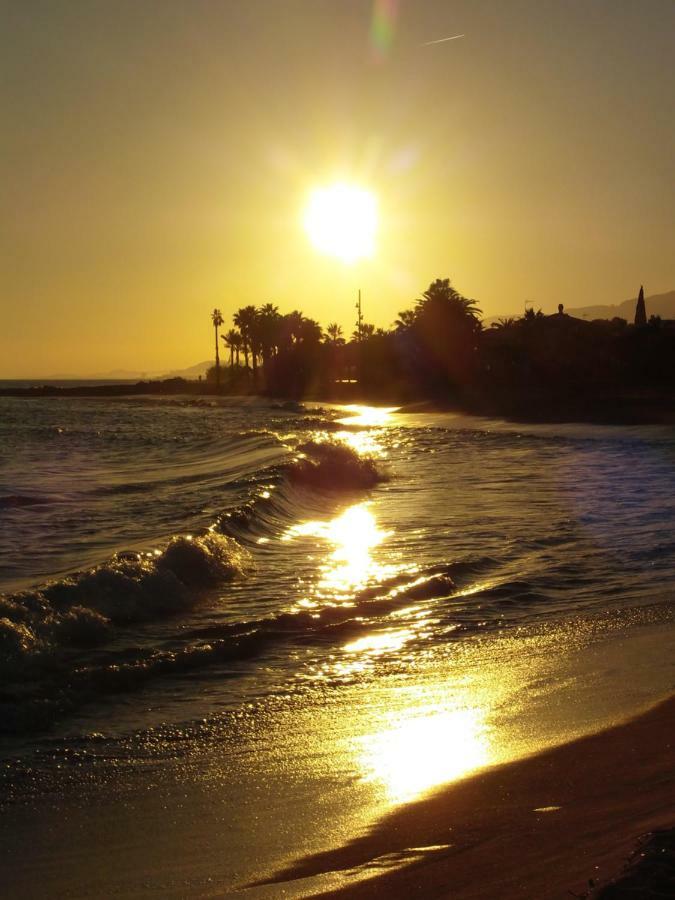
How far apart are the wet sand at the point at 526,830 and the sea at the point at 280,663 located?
171mm

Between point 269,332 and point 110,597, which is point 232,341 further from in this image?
point 110,597

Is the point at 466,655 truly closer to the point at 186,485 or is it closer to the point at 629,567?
the point at 629,567

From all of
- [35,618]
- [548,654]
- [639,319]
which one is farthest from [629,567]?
[639,319]

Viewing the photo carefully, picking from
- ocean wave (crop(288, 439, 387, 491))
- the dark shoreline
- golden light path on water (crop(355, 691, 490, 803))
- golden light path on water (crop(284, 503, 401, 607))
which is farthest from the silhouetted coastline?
golden light path on water (crop(355, 691, 490, 803))

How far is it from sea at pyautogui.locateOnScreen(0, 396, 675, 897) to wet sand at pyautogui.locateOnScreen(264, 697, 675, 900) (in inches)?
6.7

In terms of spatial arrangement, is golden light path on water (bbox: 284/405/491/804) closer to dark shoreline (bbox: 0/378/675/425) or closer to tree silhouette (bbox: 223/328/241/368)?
dark shoreline (bbox: 0/378/675/425)

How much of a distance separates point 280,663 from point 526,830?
3.61 meters

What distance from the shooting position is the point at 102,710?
20.2 feet

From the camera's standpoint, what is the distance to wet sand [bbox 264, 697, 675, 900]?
11.0 ft

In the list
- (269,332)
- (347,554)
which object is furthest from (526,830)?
(269,332)

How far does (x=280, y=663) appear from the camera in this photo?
7.28m

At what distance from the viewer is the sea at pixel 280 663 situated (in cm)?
436

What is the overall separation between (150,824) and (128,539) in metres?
8.92

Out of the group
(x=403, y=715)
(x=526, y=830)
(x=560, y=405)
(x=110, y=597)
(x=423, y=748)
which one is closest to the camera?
(x=526, y=830)
